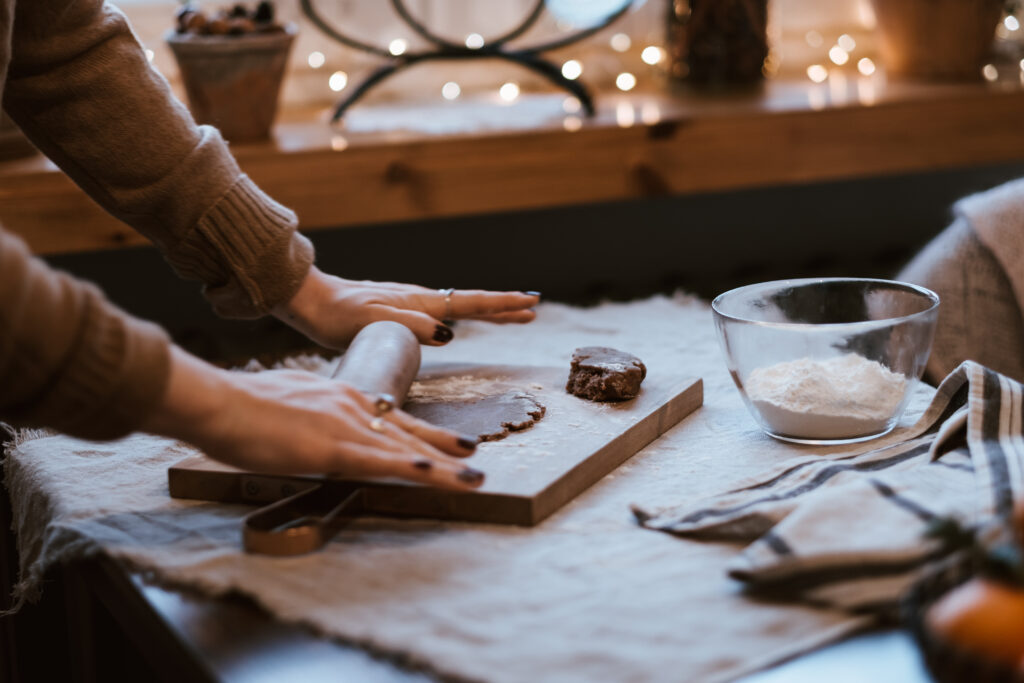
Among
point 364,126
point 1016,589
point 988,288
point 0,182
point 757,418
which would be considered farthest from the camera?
point 364,126

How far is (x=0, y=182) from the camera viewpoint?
153 cm

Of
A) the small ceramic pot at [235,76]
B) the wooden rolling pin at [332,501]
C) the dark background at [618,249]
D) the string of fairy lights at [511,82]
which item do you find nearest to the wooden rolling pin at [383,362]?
the wooden rolling pin at [332,501]

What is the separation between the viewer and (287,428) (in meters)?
0.68

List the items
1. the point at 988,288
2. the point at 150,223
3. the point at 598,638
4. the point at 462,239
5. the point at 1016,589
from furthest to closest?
1. the point at 462,239
2. the point at 988,288
3. the point at 150,223
4. the point at 598,638
5. the point at 1016,589

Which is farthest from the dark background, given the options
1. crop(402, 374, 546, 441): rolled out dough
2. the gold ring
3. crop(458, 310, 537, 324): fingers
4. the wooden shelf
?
the gold ring

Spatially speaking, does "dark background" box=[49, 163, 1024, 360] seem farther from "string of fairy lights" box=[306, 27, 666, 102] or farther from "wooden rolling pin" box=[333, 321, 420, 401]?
"wooden rolling pin" box=[333, 321, 420, 401]

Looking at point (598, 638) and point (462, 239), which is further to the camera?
point (462, 239)

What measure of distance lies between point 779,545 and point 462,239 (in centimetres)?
165

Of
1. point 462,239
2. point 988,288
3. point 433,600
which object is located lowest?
point 462,239

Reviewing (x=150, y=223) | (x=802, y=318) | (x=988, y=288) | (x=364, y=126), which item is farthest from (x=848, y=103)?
(x=150, y=223)

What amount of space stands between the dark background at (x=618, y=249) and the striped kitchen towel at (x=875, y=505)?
3.94 ft

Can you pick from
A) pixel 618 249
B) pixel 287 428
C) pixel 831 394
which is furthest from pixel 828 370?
pixel 618 249

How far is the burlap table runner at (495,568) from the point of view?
57cm

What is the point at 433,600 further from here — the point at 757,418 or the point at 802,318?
the point at 802,318
